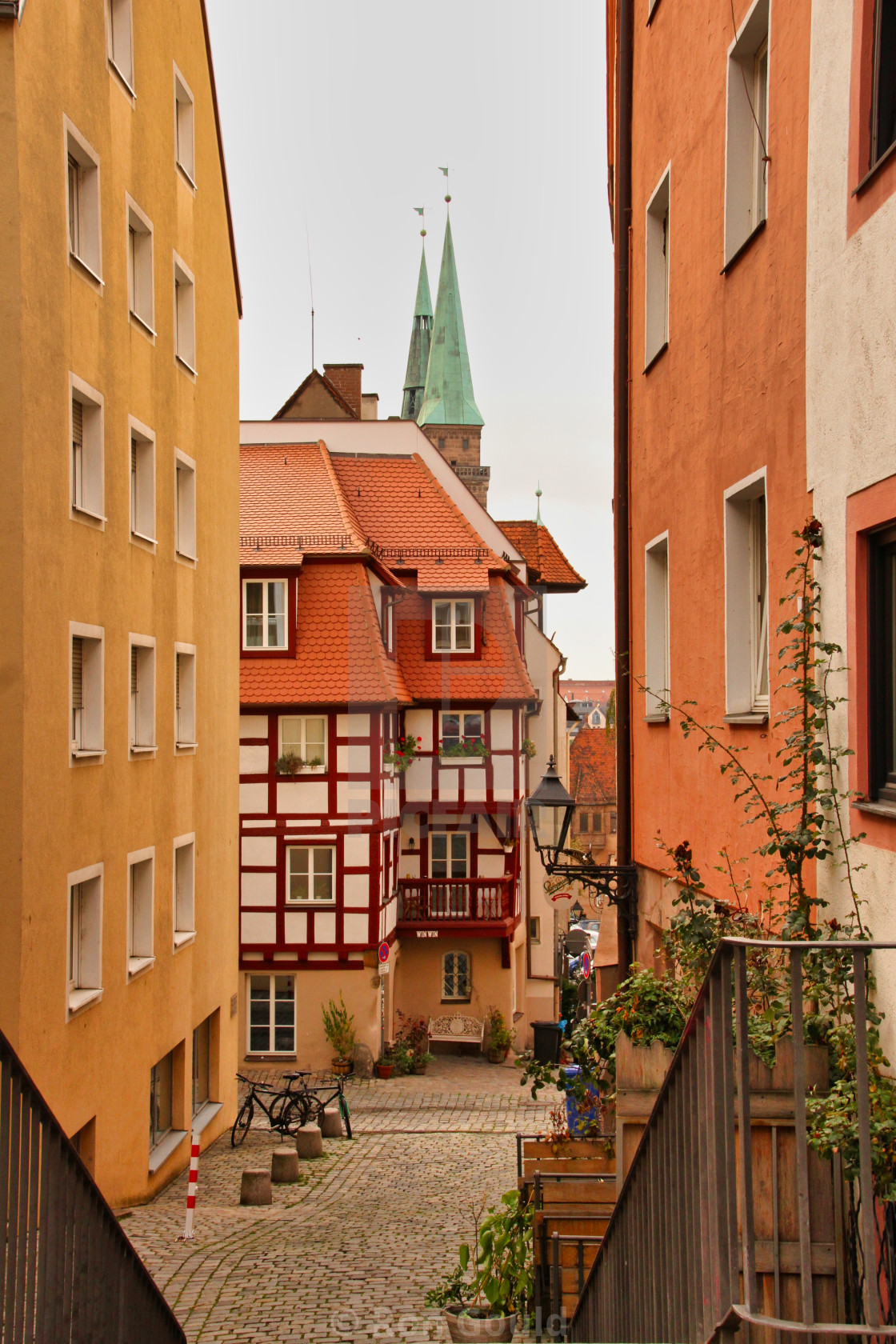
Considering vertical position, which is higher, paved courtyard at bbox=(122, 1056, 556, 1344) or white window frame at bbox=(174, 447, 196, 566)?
white window frame at bbox=(174, 447, 196, 566)

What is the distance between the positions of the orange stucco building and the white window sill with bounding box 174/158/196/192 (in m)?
8.18

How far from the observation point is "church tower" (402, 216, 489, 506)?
77.1 meters

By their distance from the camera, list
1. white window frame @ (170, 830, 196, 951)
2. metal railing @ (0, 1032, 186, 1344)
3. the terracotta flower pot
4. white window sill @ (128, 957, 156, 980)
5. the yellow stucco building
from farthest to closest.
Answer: white window frame @ (170, 830, 196, 951) < white window sill @ (128, 957, 156, 980) < the yellow stucco building < the terracotta flower pot < metal railing @ (0, 1032, 186, 1344)

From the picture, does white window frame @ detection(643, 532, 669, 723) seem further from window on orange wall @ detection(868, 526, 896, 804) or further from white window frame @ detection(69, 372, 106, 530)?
white window frame @ detection(69, 372, 106, 530)

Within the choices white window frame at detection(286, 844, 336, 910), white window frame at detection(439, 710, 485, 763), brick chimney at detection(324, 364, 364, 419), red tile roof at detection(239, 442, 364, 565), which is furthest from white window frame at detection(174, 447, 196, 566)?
brick chimney at detection(324, 364, 364, 419)

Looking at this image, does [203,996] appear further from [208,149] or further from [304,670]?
[208,149]

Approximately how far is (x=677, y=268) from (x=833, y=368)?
3.39m

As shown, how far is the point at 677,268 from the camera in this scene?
27.7 ft

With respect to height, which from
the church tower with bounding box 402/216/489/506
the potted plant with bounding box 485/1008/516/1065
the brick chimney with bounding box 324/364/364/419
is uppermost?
the church tower with bounding box 402/216/489/506

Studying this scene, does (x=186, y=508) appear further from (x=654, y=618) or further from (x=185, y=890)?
(x=654, y=618)

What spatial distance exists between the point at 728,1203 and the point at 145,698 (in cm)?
1318

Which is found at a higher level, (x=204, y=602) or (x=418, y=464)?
(x=418, y=464)

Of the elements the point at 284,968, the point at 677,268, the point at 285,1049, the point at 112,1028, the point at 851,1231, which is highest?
the point at 677,268

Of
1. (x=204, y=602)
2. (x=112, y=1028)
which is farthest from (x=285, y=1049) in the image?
(x=112, y=1028)
